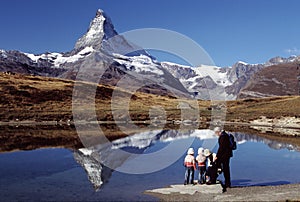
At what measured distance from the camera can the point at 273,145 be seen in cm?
5175

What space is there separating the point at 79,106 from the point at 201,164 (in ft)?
333

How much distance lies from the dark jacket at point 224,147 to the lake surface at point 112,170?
386 centimetres

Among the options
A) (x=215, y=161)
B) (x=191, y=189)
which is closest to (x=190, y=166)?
(x=215, y=161)

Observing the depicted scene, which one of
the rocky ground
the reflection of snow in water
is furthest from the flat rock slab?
the reflection of snow in water

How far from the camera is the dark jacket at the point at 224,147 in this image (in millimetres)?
23016

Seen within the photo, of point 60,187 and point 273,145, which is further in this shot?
point 273,145

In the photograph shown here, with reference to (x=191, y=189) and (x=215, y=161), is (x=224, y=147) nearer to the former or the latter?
(x=215, y=161)

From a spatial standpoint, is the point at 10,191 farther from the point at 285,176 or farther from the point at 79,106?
the point at 79,106

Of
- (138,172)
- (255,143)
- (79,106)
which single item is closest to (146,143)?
(255,143)

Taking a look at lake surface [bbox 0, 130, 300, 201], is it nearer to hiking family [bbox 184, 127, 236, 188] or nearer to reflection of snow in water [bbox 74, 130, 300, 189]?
reflection of snow in water [bbox 74, 130, 300, 189]

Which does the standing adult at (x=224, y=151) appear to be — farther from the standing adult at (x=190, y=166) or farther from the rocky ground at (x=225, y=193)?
the standing adult at (x=190, y=166)

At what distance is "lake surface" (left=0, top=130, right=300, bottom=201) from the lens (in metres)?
23.1

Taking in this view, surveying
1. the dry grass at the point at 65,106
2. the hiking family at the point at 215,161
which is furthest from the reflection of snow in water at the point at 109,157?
the dry grass at the point at 65,106

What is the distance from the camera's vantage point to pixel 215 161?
23953mm
